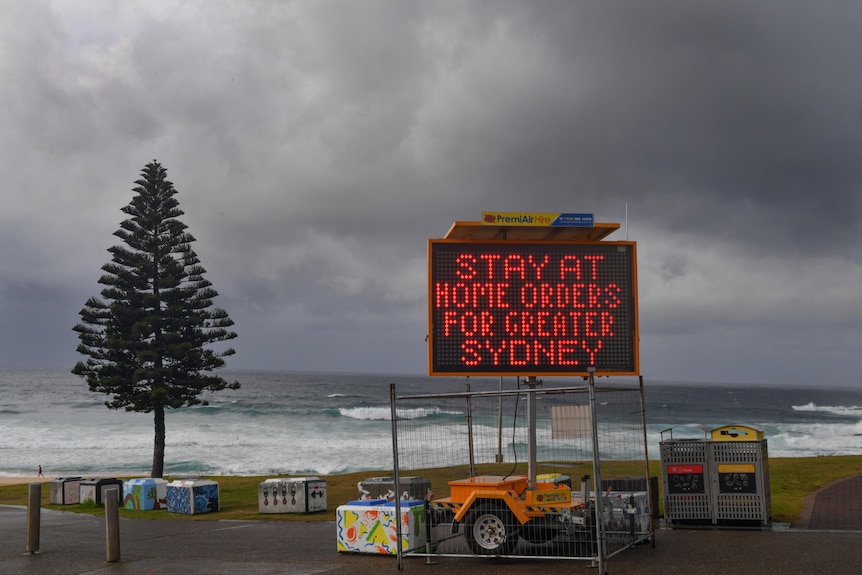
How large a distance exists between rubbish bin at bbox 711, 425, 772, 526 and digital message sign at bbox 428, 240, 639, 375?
117 inches

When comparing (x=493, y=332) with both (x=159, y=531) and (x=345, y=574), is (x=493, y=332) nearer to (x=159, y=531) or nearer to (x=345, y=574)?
(x=345, y=574)

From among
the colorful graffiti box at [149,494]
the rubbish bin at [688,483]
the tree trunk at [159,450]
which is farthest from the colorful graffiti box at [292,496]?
the tree trunk at [159,450]

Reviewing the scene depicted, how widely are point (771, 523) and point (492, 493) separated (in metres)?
5.43

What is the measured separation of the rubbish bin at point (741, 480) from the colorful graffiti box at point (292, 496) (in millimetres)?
7867

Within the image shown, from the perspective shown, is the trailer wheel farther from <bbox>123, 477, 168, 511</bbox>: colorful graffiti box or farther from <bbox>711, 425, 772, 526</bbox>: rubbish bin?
<bbox>123, 477, 168, 511</bbox>: colorful graffiti box

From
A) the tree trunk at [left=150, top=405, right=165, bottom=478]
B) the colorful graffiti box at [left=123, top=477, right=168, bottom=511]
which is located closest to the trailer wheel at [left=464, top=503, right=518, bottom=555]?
the colorful graffiti box at [left=123, top=477, right=168, bottom=511]

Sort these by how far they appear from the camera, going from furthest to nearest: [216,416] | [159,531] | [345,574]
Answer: [216,416]
[159,531]
[345,574]

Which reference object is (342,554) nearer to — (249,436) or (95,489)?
A: (95,489)

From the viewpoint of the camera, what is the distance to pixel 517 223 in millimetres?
11133

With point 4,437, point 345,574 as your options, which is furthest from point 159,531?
point 4,437

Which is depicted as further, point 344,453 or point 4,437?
point 4,437

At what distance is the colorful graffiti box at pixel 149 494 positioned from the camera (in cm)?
1856

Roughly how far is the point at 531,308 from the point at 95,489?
1404 cm

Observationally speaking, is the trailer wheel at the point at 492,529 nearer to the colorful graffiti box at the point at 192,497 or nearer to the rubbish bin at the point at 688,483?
the rubbish bin at the point at 688,483
